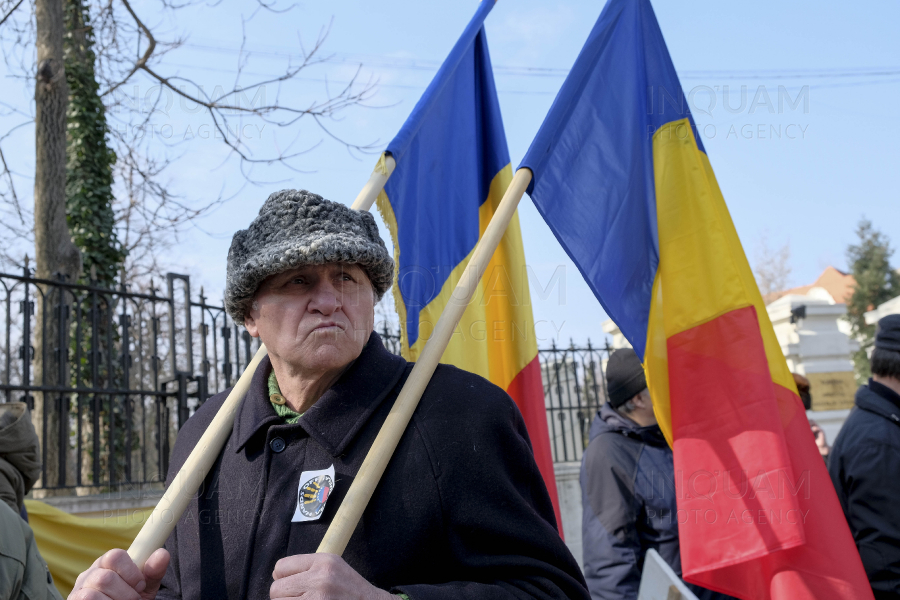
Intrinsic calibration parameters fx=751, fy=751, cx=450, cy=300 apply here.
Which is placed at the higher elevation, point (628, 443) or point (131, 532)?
point (628, 443)

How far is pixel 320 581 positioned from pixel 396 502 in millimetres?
313

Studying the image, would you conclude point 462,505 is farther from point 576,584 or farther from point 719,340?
point 719,340

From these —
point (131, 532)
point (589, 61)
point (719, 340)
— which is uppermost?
point (589, 61)

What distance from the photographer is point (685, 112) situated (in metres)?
3.16

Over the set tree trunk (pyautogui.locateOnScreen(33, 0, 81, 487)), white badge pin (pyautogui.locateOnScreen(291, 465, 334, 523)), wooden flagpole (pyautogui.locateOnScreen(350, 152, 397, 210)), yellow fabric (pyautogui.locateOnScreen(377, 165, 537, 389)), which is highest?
tree trunk (pyautogui.locateOnScreen(33, 0, 81, 487))

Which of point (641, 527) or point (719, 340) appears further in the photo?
point (641, 527)

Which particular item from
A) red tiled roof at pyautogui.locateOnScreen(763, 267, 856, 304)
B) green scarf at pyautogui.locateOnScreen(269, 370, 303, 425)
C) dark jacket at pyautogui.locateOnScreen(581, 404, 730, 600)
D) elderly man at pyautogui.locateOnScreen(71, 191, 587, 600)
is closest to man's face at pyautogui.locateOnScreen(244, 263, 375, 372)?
elderly man at pyautogui.locateOnScreen(71, 191, 587, 600)

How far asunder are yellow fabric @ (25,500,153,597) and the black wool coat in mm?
3495

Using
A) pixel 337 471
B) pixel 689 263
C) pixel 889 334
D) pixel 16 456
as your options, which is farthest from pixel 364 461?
pixel 889 334

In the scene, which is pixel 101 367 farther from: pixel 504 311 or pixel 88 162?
pixel 504 311

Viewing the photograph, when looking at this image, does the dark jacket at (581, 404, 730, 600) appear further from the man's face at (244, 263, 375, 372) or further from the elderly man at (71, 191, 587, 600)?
the man's face at (244, 263, 375, 372)

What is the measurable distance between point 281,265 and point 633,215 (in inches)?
68.7

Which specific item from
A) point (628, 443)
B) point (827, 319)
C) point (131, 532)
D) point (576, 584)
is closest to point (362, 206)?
point (576, 584)

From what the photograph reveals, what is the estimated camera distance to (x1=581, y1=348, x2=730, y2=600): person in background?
3279 mm
